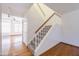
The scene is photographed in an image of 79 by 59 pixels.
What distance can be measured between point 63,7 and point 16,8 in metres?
0.72

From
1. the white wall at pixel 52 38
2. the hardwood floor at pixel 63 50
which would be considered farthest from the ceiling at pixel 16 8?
the hardwood floor at pixel 63 50

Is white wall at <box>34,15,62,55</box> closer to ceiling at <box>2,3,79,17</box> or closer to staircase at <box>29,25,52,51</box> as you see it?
staircase at <box>29,25,52,51</box>

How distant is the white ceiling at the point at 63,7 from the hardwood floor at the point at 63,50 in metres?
0.50

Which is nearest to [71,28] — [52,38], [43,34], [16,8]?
[52,38]

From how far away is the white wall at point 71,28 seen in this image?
4.79 feet

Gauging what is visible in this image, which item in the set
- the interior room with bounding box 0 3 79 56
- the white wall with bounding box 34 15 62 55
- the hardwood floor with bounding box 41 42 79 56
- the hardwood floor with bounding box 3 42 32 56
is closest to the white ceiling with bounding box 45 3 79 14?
the interior room with bounding box 0 3 79 56

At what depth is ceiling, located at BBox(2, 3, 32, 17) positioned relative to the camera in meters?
1.51

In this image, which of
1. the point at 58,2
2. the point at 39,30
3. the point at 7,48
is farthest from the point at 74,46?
the point at 7,48

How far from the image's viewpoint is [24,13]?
152cm

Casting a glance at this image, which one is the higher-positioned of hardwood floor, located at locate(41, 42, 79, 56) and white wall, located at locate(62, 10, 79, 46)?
white wall, located at locate(62, 10, 79, 46)

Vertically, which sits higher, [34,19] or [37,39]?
[34,19]

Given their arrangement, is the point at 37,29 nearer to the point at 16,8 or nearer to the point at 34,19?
the point at 34,19

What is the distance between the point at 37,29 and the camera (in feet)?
5.04

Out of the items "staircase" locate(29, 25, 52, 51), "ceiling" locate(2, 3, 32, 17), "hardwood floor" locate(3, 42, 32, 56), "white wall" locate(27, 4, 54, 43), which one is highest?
"ceiling" locate(2, 3, 32, 17)
